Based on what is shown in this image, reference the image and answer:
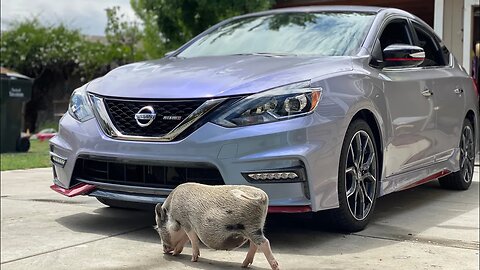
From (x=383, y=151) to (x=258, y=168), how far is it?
1.21 meters

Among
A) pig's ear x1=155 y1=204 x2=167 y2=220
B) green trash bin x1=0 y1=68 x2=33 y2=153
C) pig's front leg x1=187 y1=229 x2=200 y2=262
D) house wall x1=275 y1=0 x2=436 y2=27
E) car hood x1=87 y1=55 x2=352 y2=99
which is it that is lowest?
green trash bin x1=0 y1=68 x2=33 y2=153

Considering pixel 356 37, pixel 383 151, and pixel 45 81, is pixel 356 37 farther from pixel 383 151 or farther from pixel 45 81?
pixel 45 81

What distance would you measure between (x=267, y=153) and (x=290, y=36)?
Answer: 5.08 feet

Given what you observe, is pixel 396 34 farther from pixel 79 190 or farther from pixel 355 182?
pixel 79 190

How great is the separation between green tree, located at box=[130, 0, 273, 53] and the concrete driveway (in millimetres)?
6221

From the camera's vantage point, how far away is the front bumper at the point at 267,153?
3531mm

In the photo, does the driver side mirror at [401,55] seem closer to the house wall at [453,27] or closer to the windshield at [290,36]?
the windshield at [290,36]

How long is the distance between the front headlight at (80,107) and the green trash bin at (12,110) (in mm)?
8055

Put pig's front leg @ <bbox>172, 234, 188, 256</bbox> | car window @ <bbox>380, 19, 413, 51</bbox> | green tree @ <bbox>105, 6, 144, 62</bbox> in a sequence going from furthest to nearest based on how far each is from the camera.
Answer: green tree @ <bbox>105, 6, 144, 62</bbox>, car window @ <bbox>380, 19, 413, 51</bbox>, pig's front leg @ <bbox>172, 234, 188, 256</bbox>

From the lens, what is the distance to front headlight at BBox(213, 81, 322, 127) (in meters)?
3.56

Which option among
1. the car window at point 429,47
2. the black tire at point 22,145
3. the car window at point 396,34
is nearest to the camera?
the car window at point 396,34

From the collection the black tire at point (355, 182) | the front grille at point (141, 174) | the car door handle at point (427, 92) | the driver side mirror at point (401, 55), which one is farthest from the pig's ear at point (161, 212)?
the car door handle at point (427, 92)

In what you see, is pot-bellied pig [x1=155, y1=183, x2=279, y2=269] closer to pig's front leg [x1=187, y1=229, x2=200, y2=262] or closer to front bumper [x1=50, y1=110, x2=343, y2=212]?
pig's front leg [x1=187, y1=229, x2=200, y2=262]

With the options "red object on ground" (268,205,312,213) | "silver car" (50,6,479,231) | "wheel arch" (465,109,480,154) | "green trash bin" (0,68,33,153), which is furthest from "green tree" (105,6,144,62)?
"red object on ground" (268,205,312,213)
